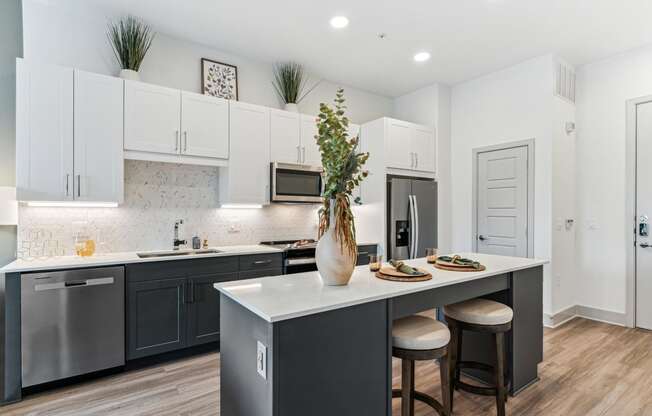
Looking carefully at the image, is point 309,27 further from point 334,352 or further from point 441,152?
point 334,352

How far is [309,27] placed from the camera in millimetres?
3451

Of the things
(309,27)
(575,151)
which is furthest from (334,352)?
(575,151)

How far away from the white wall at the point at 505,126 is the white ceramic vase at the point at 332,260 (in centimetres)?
330

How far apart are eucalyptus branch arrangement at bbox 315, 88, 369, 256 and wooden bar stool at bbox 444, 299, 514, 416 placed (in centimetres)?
98

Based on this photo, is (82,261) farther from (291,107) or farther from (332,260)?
(291,107)

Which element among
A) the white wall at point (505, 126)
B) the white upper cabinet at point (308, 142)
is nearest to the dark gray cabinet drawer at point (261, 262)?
the white upper cabinet at point (308, 142)

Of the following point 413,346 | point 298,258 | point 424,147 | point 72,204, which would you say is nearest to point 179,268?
point 72,204

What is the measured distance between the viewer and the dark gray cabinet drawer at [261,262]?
3.40 m

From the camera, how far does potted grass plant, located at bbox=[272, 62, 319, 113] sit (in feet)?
13.9

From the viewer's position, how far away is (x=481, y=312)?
2184 mm

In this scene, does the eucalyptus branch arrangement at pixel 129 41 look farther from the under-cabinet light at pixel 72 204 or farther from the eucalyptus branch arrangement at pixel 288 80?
the eucalyptus branch arrangement at pixel 288 80

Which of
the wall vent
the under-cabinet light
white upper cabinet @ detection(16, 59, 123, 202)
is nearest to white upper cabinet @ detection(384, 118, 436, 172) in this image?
the wall vent

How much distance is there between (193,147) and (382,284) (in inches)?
95.7

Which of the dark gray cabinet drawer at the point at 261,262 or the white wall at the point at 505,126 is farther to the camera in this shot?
the white wall at the point at 505,126
